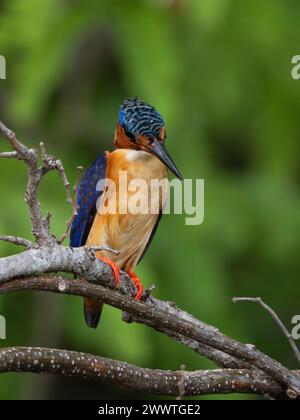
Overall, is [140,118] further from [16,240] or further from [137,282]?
[16,240]

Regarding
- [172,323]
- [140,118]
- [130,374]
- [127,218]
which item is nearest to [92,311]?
[127,218]

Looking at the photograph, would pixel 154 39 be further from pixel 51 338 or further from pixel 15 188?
pixel 51 338

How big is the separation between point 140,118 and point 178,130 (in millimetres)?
2008

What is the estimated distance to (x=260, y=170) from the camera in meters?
7.85

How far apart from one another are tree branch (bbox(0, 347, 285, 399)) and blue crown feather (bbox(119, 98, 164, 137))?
118 centimetres

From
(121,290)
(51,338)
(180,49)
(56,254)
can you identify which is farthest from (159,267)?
(56,254)

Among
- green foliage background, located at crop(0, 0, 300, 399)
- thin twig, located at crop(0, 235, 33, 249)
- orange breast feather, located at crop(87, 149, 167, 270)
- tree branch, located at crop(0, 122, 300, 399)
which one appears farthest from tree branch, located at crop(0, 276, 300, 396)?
green foliage background, located at crop(0, 0, 300, 399)

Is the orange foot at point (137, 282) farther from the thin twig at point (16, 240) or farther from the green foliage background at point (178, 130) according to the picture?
the thin twig at point (16, 240)

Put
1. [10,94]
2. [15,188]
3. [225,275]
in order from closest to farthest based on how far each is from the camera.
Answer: [15,188] < [10,94] < [225,275]

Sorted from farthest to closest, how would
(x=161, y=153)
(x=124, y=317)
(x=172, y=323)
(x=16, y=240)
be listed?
(x=161, y=153) < (x=124, y=317) < (x=172, y=323) < (x=16, y=240)

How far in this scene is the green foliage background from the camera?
20.0ft

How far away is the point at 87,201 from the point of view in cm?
538

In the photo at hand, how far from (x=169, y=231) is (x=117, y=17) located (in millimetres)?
1269

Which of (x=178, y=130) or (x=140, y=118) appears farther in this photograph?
(x=178, y=130)
